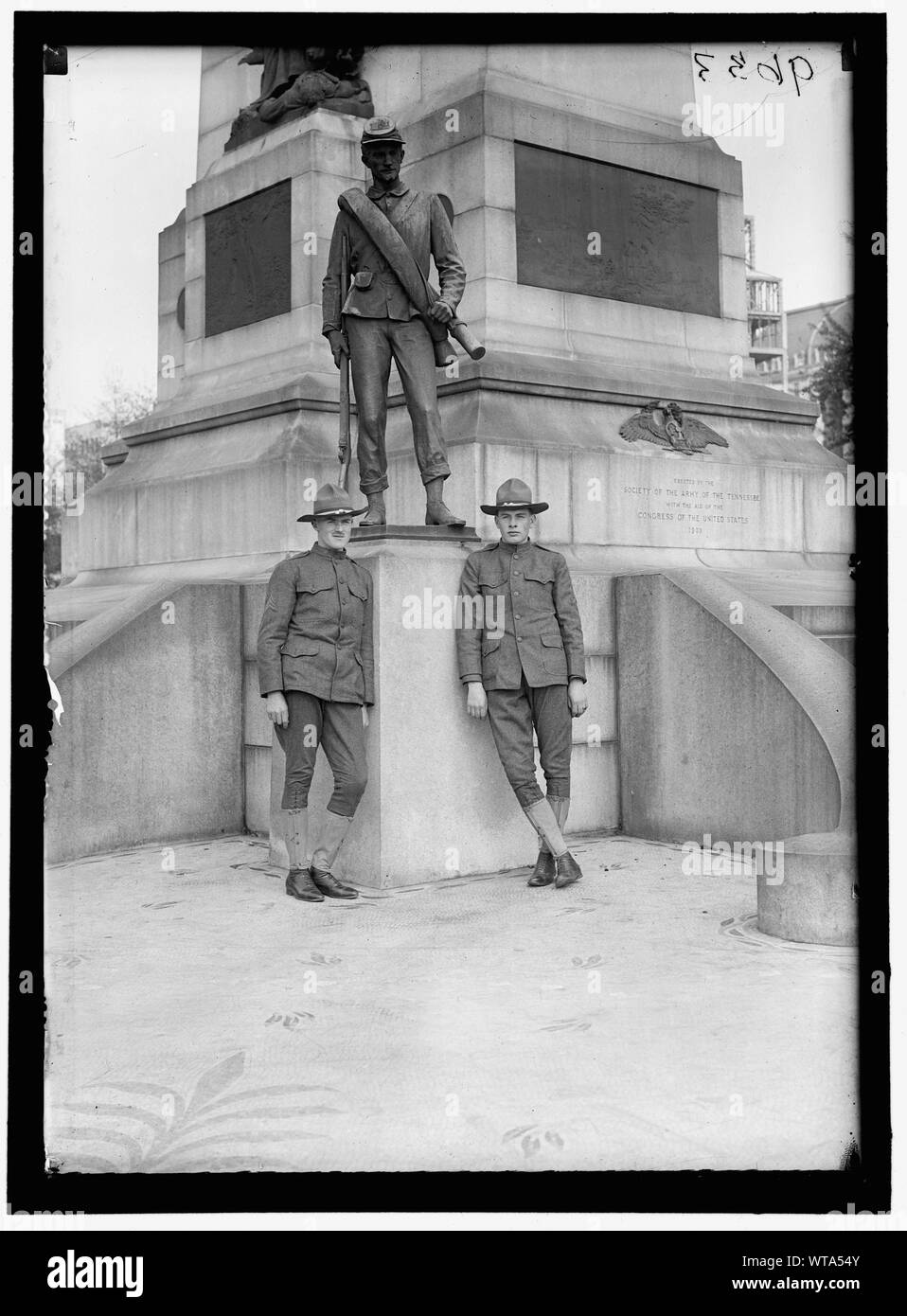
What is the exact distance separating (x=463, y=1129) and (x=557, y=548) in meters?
6.27

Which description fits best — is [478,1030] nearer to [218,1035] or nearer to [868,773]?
[218,1035]

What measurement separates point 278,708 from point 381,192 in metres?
3.31

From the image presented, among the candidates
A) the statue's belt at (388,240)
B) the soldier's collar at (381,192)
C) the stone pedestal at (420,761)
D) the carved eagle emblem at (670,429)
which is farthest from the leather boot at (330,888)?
the carved eagle emblem at (670,429)

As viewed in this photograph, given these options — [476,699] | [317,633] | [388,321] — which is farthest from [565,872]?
[388,321]

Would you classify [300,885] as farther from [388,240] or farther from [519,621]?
[388,240]

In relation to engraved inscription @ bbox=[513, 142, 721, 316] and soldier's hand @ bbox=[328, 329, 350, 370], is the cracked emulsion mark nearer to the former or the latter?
soldier's hand @ bbox=[328, 329, 350, 370]

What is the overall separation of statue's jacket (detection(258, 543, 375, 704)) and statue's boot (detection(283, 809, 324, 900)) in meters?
0.70

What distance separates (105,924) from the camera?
7.34 metres

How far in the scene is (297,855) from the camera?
786 cm

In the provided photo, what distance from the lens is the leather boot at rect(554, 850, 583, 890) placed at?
26.1 feet

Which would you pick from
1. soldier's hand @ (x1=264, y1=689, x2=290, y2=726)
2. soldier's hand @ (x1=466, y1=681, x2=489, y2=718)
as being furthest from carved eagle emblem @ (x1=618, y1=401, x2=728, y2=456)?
soldier's hand @ (x1=264, y1=689, x2=290, y2=726)

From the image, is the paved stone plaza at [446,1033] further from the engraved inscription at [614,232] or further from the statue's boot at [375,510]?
the engraved inscription at [614,232]

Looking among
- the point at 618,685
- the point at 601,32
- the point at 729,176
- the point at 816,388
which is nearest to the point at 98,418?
the point at 816,388

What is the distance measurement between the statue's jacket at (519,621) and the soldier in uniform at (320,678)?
668 millimetres
